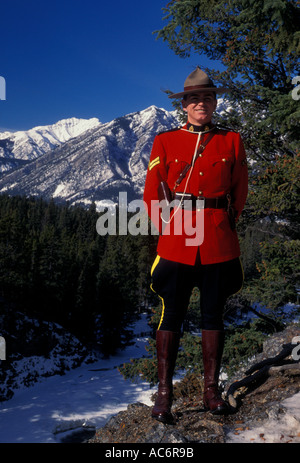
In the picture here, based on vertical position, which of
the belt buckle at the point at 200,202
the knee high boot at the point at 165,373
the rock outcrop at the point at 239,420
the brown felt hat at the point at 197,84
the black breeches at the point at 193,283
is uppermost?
the brown felt hat at the point at 197,84

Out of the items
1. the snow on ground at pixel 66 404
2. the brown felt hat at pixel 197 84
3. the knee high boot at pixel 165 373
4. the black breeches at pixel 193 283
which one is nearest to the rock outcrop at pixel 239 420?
the knee high boot at pixel 165 373

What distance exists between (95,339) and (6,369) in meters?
14.7

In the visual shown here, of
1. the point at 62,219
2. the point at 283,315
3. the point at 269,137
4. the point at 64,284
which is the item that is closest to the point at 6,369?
the point at 64,284

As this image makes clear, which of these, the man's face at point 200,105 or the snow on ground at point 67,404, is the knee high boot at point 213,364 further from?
the snow on ground at point 67,404

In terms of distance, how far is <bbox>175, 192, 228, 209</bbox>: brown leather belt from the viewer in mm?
3760

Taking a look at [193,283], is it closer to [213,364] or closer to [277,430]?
[213,364]

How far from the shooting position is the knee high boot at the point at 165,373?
3756mm

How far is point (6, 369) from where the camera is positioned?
3531 cm

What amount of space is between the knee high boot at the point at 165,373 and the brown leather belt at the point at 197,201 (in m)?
1.35

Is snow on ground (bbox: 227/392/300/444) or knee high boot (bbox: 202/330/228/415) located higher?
knee high boot (bbox: 202/330/228/415)

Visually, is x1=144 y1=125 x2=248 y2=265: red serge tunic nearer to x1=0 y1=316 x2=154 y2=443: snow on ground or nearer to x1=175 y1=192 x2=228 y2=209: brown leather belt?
x1=175 y1=192 x2=228 y2=209: brown leather belt

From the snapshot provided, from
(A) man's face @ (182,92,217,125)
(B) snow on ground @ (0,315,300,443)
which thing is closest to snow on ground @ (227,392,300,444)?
(A) man's face @ (182,92,217,125)
